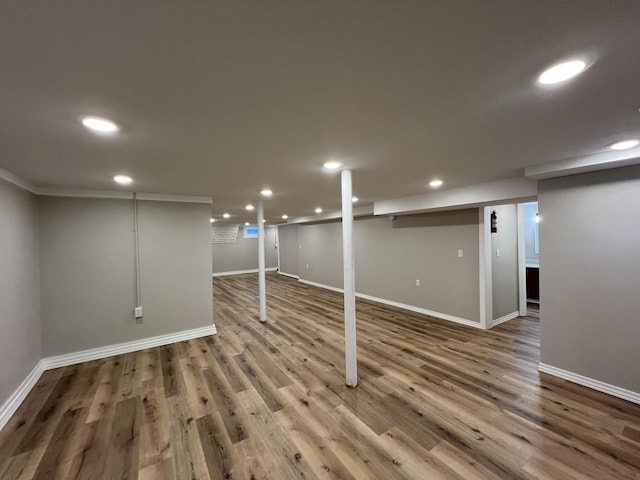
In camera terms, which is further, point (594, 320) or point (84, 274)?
point (84, 274)

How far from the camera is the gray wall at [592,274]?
2.38m

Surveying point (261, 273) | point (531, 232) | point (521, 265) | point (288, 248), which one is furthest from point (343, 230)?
point (288, 248)

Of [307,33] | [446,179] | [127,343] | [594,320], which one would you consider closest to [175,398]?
[127,343]

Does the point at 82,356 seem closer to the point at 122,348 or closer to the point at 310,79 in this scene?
the point at 122,348

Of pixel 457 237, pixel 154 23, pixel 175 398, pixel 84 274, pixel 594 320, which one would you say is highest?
pixel 154 23

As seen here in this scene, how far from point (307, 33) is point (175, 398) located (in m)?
3.10

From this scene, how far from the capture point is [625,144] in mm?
2078

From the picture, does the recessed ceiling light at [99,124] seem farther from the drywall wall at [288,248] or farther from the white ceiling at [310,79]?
the drywall wall at [288,248]

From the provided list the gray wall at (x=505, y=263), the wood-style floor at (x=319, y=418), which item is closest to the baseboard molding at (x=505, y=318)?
the gray wall at (x=505, y=263)

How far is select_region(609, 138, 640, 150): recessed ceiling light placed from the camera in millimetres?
2016

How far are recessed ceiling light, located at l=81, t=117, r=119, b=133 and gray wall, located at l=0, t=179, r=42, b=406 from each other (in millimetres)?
1745

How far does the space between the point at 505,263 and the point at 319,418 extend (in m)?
4.24

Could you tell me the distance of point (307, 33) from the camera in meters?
0.89

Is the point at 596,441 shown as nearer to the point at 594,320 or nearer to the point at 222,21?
the point at 594,320
